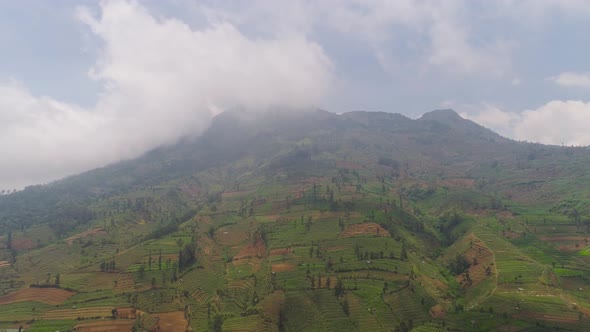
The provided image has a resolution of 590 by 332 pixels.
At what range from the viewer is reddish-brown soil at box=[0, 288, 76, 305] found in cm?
11916

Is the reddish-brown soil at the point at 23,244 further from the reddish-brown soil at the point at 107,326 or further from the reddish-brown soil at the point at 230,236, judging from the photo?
the reddish-brown soil at the point at 107,326

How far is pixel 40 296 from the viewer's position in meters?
121

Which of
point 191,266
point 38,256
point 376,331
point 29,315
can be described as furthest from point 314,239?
point 38,256

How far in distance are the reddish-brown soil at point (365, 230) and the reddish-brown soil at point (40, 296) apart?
89.4 m

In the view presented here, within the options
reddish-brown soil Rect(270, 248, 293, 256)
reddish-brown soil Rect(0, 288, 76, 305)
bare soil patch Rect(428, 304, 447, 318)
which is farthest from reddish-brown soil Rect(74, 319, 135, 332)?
bare soil patch Rect(428, 304, 447, 318)

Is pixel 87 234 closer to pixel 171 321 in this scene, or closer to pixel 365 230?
pixel 171 321

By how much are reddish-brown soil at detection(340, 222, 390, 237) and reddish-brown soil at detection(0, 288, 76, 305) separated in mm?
89431

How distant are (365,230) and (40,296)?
10460 cm

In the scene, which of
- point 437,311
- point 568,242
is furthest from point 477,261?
point 568,242

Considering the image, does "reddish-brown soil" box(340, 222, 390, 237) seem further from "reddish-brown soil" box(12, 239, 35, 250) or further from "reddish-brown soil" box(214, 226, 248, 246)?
"reddish-brown soil" box(12, 239, 35, 250)

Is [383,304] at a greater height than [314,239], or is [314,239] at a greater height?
[314,239]

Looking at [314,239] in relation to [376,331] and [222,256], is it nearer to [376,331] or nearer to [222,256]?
[222,256]

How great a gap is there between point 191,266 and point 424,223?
97.3 metres

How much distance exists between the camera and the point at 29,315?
11175 centimetres
